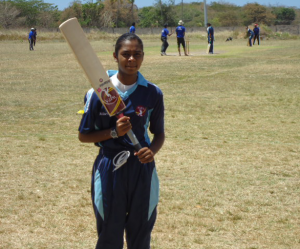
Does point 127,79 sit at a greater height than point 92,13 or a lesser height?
lesser

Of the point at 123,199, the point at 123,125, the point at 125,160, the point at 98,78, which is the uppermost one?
the point at 98,78

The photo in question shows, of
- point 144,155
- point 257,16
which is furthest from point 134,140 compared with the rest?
point 257,16

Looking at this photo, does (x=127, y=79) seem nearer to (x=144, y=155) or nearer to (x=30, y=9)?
(x=144, y=155)

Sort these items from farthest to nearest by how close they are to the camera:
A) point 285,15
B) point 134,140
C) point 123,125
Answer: point 285,15, point 134,140, point 123,125

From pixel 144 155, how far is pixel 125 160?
0.44 feet

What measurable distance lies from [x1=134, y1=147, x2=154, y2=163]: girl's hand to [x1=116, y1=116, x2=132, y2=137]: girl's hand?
16 cm

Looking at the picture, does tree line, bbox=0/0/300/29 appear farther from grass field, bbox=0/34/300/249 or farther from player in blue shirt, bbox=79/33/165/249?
player in blue shirt, bbox=79/33/165/249

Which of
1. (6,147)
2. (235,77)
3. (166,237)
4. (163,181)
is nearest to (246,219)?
(166,237)

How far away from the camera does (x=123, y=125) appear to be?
3043 mm

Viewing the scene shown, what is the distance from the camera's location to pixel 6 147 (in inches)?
322

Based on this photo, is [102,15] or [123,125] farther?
[102,15]

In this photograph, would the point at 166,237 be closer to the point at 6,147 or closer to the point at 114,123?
the point at 114,123

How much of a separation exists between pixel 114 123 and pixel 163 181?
3299 mm

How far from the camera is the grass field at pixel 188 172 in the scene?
4852 mm
